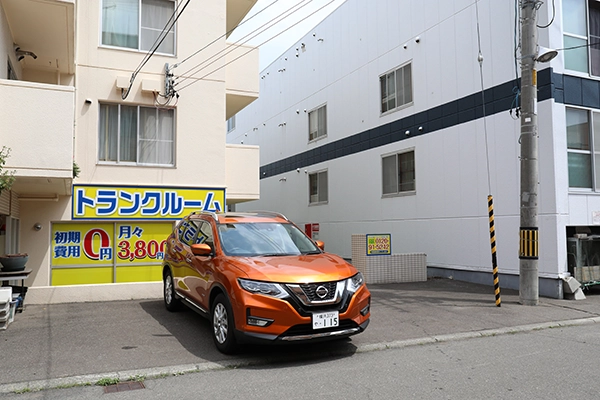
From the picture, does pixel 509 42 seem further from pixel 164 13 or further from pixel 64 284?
pixel 64 284

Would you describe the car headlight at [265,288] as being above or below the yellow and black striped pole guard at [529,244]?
below

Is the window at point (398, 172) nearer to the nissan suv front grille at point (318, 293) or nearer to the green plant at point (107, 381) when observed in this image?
the nissan suv front grille at point (318, 293)

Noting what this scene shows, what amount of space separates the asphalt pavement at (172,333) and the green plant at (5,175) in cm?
223

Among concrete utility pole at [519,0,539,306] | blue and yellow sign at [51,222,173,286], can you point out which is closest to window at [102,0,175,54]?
blue and yellow sign at [51,222,173,286]

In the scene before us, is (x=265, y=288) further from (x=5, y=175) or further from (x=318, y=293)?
(x=5, y=175)

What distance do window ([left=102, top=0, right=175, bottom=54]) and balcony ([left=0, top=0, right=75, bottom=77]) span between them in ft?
4.17

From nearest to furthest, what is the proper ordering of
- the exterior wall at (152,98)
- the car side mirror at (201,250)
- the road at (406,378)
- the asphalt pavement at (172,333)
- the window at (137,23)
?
the road at (406,378)
the asphalt pavement at (172,333)
the car side mirror at (201,250)
the exterior wall at (152,98)
the window at (137,23)

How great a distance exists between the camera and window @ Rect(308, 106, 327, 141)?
21281 millimetres

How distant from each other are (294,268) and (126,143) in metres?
6.98

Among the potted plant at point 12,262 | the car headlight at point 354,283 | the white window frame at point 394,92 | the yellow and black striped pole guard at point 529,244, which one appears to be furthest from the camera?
the white window frame at point 394,92

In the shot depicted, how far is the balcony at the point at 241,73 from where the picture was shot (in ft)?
41.9

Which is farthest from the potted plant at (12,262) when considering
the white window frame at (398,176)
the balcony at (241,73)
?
the white window frame at (398,176)

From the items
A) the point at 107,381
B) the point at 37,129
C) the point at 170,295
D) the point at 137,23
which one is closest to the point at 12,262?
the point at 37,129

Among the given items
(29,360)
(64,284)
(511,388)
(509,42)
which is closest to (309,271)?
(511,388)
